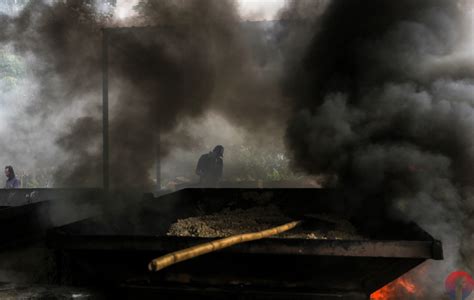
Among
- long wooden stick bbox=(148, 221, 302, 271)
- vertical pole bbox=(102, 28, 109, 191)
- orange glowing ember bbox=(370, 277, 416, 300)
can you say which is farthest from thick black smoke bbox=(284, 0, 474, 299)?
vertical pole bbox=(102, 28, 109, 191)

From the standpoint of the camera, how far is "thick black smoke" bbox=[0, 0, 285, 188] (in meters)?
7.38

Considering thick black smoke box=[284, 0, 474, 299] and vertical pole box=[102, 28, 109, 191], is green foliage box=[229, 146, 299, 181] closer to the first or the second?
vertical pole box=[102, 28, 109, 191]

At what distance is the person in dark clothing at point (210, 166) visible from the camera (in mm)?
11234

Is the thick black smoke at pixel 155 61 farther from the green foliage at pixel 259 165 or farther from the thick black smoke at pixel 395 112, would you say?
the green foliage at pixel 259 165

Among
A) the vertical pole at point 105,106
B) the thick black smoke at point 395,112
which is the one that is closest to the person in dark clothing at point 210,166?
the vertical pole at point 105,106

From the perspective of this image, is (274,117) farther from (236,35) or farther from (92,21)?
(92,21)

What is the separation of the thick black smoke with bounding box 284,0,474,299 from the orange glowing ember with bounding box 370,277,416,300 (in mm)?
235

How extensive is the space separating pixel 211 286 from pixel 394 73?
3436 mm

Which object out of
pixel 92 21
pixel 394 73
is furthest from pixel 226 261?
pixel 92 21

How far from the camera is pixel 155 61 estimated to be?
296 inches

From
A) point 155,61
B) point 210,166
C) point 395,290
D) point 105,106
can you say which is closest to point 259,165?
point 210,166

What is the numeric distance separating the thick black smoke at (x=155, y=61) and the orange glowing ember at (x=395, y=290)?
3.56 metres

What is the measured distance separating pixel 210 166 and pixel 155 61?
4251 mm

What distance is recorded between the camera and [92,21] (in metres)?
7.85
